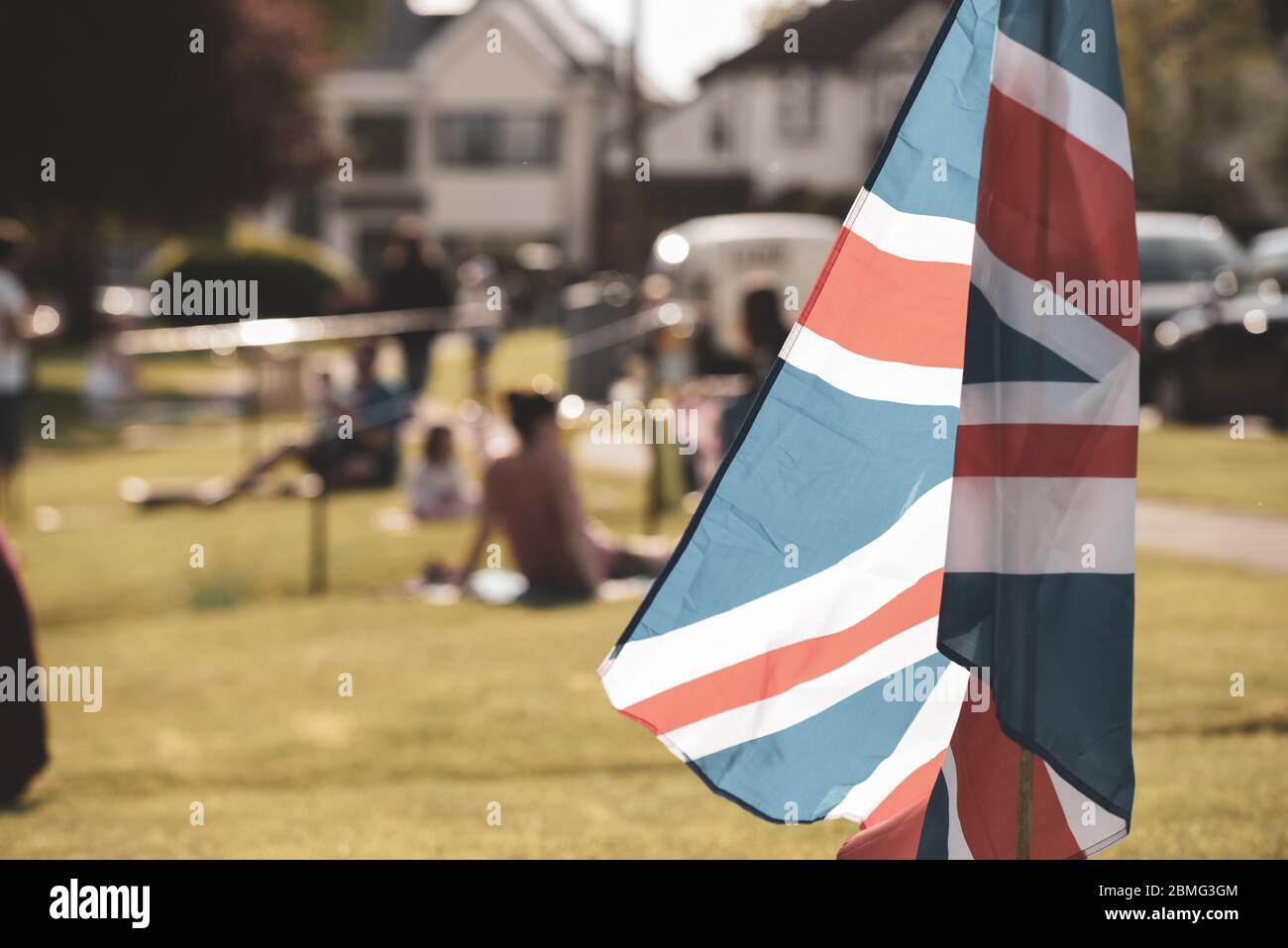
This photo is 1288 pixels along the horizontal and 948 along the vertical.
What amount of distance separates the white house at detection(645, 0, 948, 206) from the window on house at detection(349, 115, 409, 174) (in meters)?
9.25

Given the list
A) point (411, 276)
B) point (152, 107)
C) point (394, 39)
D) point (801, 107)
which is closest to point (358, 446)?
point (411, 276)

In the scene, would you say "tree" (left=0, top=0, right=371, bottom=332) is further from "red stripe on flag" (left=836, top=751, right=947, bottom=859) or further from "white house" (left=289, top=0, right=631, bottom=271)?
"red stripe on flag" (left=836, top=751, right=947, bottom=859)

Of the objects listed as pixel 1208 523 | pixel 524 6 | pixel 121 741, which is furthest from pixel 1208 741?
pixel 524 6

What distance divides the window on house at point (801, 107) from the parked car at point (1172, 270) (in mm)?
31911

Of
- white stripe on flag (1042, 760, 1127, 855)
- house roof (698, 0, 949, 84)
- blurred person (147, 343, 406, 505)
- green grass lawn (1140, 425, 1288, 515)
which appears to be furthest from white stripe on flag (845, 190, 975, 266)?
house roof (698, 0, 949, 84)

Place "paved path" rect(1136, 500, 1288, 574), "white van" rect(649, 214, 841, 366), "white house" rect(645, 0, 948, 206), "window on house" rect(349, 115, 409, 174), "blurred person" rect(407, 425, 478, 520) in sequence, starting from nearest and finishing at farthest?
"paved path" rect(1136, 500, 1288, 574)
"blurred person" rect(407, 425, 478, 520)
"white van" rect(649, 214, 841, 366)
"white house" rect(645, 0, 948, 206)
"window on house" rect(349, 115, 409, 174)

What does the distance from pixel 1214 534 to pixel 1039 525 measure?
28.7ft

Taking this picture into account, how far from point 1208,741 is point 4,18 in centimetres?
2793

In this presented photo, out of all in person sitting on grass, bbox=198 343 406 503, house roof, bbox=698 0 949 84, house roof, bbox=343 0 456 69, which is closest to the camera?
person sitting on grass, bbox=198 343 406 503

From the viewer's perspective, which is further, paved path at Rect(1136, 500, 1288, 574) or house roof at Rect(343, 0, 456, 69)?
house roof at Rect(343, 0, 456, 69)

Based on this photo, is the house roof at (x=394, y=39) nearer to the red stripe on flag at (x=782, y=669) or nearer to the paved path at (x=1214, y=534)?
the paved path at (x=1214, y=534)

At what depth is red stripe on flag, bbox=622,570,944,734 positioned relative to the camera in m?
3.39
